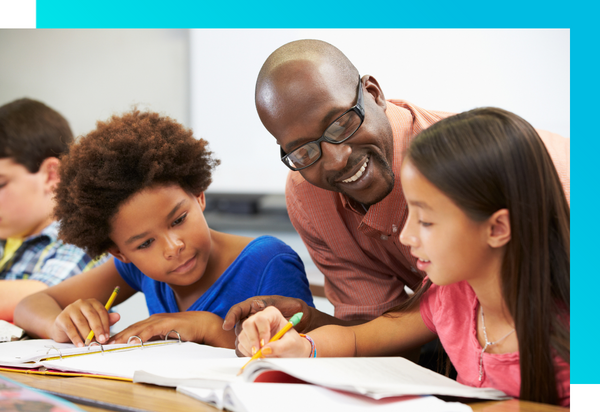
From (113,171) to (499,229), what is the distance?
2.72ft

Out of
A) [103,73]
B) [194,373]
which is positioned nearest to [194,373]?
[194,373]

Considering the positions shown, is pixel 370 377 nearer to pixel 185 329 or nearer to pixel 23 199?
pixel 185 329

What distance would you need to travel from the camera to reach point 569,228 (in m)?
0.76

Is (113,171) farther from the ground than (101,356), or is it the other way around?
(113,171)

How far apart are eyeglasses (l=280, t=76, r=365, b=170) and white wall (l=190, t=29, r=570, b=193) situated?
44 cm

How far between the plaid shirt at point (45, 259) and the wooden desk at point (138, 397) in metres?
0.88

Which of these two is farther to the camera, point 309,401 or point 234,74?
point 234,74

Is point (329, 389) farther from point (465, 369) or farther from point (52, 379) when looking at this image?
point (52, 379)

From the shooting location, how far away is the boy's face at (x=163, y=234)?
3.86ft

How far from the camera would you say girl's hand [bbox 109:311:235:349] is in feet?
3.44

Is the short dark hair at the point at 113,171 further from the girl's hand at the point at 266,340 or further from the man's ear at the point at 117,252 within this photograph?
the girl's hand at the point at 266,340

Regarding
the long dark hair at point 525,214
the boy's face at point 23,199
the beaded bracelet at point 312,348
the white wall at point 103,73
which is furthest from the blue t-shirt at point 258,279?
the white wall at point 103,73

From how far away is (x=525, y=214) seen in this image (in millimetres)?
723

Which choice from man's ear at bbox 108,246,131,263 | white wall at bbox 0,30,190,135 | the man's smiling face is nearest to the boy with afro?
man's ear at bbox 108,246,131,263
